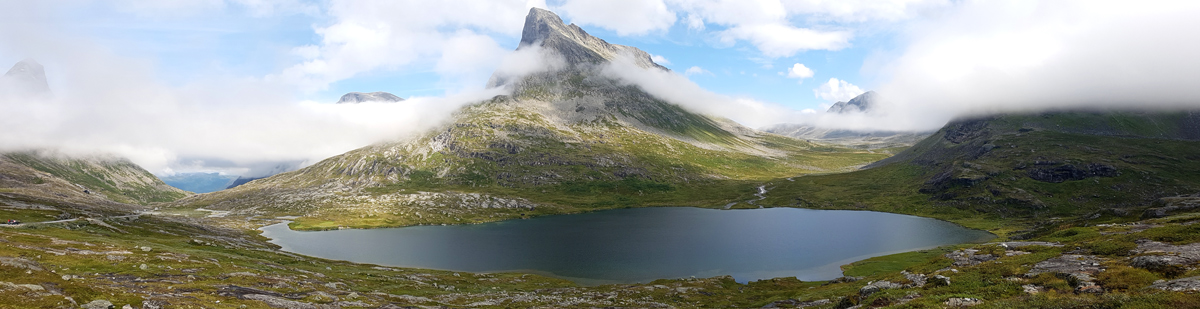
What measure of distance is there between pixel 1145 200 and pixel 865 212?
85.0m

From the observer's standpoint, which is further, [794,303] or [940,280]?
[794,303]

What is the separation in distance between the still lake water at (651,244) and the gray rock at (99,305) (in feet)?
224

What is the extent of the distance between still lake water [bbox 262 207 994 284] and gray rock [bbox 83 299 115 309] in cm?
6842

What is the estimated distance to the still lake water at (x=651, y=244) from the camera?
99.9 m

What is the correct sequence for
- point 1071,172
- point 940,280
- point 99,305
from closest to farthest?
point 99,305
point 940,280
point 1071,172

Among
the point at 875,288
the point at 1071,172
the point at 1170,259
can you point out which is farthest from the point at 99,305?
the point at 1071,172

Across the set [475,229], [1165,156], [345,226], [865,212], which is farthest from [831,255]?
[1165,156]

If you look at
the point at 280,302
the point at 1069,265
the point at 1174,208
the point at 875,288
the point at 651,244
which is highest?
the point at 280,302

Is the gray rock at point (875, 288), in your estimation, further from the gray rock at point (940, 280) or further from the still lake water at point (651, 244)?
the still lake water at point (651, 244)

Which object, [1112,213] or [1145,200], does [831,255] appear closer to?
[1112,213]

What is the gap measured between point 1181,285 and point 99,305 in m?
68.1

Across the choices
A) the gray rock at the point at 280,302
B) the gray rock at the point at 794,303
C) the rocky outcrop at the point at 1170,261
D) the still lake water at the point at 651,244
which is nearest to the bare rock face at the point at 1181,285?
the rocky outcrop at the point at 1170,261

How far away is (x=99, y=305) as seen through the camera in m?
29.4

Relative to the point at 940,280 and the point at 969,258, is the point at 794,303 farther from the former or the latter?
the point at 969,258
